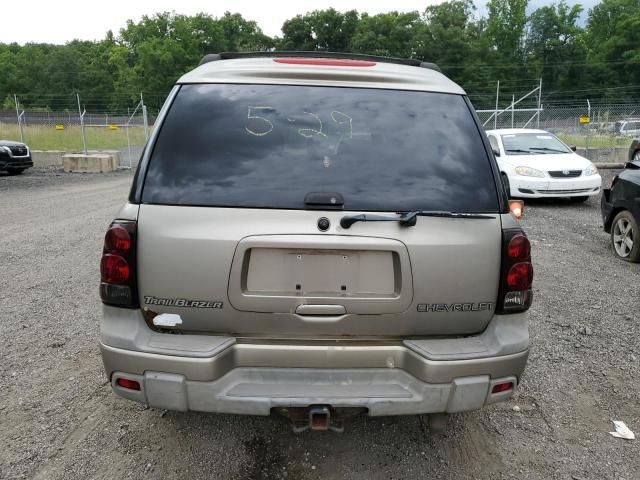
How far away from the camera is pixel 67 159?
61.5ft

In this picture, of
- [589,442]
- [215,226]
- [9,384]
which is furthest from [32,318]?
[589,442]

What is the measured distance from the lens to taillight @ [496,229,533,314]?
233cm

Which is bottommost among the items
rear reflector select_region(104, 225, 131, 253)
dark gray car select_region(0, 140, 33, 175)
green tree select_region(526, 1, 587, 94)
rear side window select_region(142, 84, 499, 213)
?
dark gray car select_region(0, 140, 33, 175)

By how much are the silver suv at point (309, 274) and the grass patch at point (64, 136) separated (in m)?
22.5

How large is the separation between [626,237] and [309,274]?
6.18 meters

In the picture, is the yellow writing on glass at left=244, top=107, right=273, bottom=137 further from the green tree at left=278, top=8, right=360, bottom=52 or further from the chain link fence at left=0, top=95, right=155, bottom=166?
the green tree at left=278, top=8, right=360, bottom=52

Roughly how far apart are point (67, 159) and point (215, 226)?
1905 centimetres

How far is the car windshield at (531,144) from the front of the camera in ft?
37.7

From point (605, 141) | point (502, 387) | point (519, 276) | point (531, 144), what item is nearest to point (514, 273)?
point (519, 276)

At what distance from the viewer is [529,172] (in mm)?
10703

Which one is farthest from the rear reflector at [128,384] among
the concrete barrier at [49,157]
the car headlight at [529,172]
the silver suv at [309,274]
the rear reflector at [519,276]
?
the concrete barrier at [49,157]

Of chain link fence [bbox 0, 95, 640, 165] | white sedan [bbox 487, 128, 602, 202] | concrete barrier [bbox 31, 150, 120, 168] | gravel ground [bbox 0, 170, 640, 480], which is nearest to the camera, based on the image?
gravel ground [bbox 0, 170, 640, 480]

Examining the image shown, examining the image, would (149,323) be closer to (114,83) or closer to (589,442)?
(589,442)

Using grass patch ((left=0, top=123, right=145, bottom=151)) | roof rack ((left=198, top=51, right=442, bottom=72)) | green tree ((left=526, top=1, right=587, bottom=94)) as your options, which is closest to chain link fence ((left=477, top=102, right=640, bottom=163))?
grass patch ((left=0, top=123, right=145, bottom=151))
